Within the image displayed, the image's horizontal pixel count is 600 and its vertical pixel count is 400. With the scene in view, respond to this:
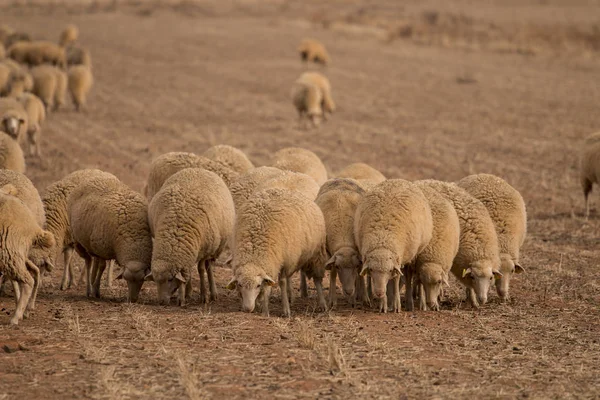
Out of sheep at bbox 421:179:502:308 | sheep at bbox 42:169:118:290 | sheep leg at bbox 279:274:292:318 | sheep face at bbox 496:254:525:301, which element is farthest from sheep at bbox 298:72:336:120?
sheep leg at bbox 279:274:292:318

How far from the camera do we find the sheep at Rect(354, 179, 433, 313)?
395 inches

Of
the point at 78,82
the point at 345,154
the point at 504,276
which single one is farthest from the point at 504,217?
the point at 78,82

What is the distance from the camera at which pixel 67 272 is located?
38.8 feet

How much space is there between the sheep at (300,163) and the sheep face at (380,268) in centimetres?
393

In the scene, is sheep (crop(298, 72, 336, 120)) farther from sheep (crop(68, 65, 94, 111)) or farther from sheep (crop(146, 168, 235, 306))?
Answer: sheep (crop(146, 168, 235, 306))

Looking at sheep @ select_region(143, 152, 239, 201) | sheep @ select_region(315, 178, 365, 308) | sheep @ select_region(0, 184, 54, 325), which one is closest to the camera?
sheep @ select_region(0, 184, 54, 325)

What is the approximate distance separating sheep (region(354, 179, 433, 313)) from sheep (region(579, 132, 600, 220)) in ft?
18.9

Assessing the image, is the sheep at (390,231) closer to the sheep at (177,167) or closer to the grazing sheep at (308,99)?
the sheep at (177,167)

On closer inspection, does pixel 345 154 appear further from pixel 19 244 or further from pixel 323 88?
pixel 19 244

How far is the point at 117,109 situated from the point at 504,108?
1079 cm

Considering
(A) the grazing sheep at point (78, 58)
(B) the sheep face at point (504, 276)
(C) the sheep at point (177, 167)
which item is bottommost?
(B) the sheep face at point (504, 276)

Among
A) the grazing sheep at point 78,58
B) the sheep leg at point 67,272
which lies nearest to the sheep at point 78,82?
the grazing sheep at point 78,58

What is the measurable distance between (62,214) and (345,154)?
10.5m

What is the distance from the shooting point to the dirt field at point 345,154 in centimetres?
802
